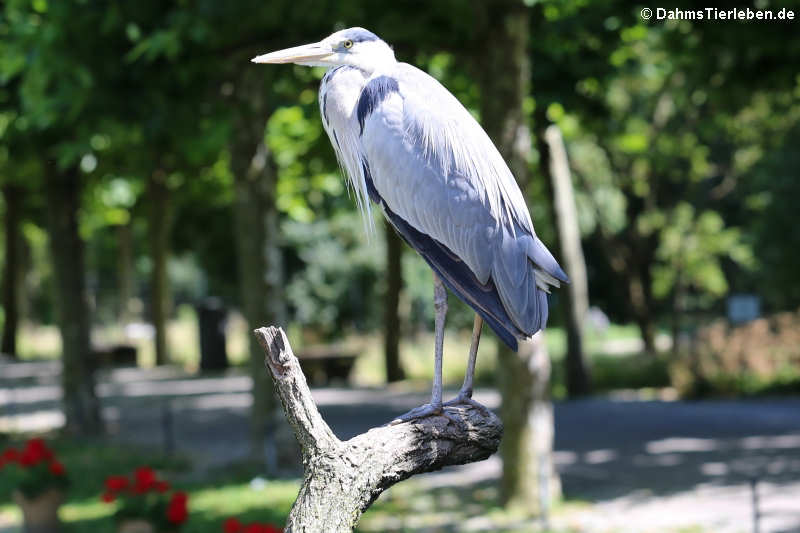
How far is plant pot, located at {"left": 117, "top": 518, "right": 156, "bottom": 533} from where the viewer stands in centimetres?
802

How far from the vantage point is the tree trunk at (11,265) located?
2800 centimetres

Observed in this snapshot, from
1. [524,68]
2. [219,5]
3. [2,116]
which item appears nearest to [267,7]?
[219,5]

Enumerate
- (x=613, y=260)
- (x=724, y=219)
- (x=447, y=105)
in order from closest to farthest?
(x=447, y=105), (x=613, y=260), (x=724, y=219)

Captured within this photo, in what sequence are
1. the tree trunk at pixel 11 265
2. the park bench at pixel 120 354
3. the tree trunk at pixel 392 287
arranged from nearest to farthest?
the tree trunk at pixel 392 287 < the tree trunk at pixel 11 265 < the park bench at pixel 120 354

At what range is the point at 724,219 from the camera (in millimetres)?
34969

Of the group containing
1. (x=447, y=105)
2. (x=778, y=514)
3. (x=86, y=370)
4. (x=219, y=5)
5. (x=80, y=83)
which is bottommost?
(x=778, y=514)

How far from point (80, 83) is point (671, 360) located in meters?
14.9

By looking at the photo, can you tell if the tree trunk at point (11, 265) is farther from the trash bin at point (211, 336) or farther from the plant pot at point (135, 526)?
the plant pot at point (135, 526)

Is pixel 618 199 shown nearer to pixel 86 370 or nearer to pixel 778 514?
pixel 86 370

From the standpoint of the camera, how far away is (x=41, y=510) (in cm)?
917

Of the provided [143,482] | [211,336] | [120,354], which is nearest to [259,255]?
[143,482]

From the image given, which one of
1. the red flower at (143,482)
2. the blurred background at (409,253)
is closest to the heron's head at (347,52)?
the blurred background at (409,253)

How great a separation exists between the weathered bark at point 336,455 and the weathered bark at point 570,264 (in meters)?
13.6

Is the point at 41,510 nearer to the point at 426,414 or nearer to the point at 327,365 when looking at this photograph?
the point at 426,414
